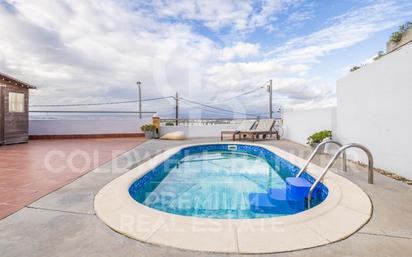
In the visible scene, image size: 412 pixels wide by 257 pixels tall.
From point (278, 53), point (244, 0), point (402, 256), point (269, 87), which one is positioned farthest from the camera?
point (269, 87)

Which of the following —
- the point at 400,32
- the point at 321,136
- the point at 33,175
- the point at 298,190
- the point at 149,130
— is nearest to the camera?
the point at 298,190

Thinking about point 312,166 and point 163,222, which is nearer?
point 163,222

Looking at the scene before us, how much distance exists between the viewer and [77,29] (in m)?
6.86

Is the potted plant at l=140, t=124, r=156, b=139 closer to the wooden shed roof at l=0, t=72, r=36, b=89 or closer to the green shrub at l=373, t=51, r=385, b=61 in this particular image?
the wooden shed roof at l=0, t=72, r=36, b=89

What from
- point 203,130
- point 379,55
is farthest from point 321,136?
point 203,130

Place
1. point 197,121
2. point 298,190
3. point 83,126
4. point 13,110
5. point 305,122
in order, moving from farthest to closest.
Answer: point 197,121
point 83,126
point 305,122
point 13,110
point 298,190

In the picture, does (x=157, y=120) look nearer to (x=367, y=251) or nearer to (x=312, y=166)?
(x=312, y=166)

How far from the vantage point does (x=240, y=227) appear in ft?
6.15

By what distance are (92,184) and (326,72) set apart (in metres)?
8.93

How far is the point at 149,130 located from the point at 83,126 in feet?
10.6

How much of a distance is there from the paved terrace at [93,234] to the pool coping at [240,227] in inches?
2.6

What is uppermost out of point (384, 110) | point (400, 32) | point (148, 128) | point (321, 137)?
point (400, 32)

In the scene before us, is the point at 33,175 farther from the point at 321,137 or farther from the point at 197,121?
the point at 197,121

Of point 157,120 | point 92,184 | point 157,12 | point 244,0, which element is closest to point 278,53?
point 244,0
